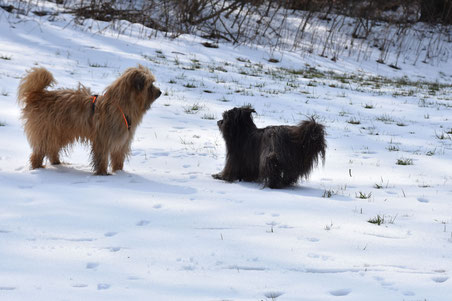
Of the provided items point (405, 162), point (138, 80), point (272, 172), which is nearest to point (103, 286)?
point (272, 172)

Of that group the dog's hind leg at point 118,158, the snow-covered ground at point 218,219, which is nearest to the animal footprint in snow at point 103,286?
the snow-covered ground at point 218,219

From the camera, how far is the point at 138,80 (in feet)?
16.6

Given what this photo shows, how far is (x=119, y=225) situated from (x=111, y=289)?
0.97 m

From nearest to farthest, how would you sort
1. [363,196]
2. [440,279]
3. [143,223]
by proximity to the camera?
[440,279] < [143,223] < [363,196]

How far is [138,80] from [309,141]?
78.1 inches

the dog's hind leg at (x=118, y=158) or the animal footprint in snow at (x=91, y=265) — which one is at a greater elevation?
the dog's hind leg at (x=118, y=158)

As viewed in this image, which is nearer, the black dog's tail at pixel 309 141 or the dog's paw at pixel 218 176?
the black dog's tail at pixel 309 141

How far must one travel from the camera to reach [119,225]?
142 inches

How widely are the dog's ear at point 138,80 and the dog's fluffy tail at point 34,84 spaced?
0.99m

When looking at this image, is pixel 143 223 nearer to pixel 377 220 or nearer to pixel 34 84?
pixel 377 220

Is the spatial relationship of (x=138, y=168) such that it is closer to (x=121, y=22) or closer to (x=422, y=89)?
(x=422, y=89)

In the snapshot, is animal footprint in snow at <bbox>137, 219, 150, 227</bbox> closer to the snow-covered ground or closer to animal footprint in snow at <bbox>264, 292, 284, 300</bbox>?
the snow-covered ground

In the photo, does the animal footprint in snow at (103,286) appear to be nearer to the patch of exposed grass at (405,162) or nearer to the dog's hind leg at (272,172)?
the dog's hind leg at (272,172)

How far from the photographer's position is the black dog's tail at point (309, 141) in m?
4.98
